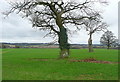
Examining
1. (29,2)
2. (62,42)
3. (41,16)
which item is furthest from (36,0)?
(62,42)

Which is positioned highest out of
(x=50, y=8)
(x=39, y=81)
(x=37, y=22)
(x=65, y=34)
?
(x=50, y=8)

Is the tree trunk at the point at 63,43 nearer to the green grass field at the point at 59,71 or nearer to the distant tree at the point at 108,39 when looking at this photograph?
the green grass field at the point at 59,71

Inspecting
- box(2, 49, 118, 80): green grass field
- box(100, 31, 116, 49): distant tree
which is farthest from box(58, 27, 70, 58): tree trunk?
box(100, 31, 116, 49): distant tree

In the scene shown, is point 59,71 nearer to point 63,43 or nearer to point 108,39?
point 63,43

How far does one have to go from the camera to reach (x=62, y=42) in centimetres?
3497

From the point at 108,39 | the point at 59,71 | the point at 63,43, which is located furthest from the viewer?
the point at 108,39

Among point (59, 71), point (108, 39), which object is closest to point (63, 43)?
point (59, 71)

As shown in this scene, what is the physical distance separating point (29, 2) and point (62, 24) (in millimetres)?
6847

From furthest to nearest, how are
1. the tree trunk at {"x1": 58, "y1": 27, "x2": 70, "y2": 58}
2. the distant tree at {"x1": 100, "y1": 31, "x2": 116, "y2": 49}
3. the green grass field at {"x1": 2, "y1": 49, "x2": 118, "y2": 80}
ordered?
the distant tree at {"x1": 100, "y1": 31, "x2": 116, "y2": 49}
the tree trunk at {"x1": 58, "y1": 27, "x2": 70, "y2": 58}
the green grass field at {"x1": 2, "y1": 49, "x2": 118, "y2": 80}

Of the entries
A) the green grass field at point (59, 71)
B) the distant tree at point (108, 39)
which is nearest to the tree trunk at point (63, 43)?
the green grass field at point (59, 71)

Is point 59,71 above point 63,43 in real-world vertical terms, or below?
below

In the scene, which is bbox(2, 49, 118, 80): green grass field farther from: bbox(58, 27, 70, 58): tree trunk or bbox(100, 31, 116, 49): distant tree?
bbox(100, 31, 116, 49): distant tree

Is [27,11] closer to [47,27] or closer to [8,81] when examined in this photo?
[47,27]

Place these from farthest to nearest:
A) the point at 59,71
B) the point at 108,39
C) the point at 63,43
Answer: the point at 108,39, the point at 63,43, the point at 59,71
